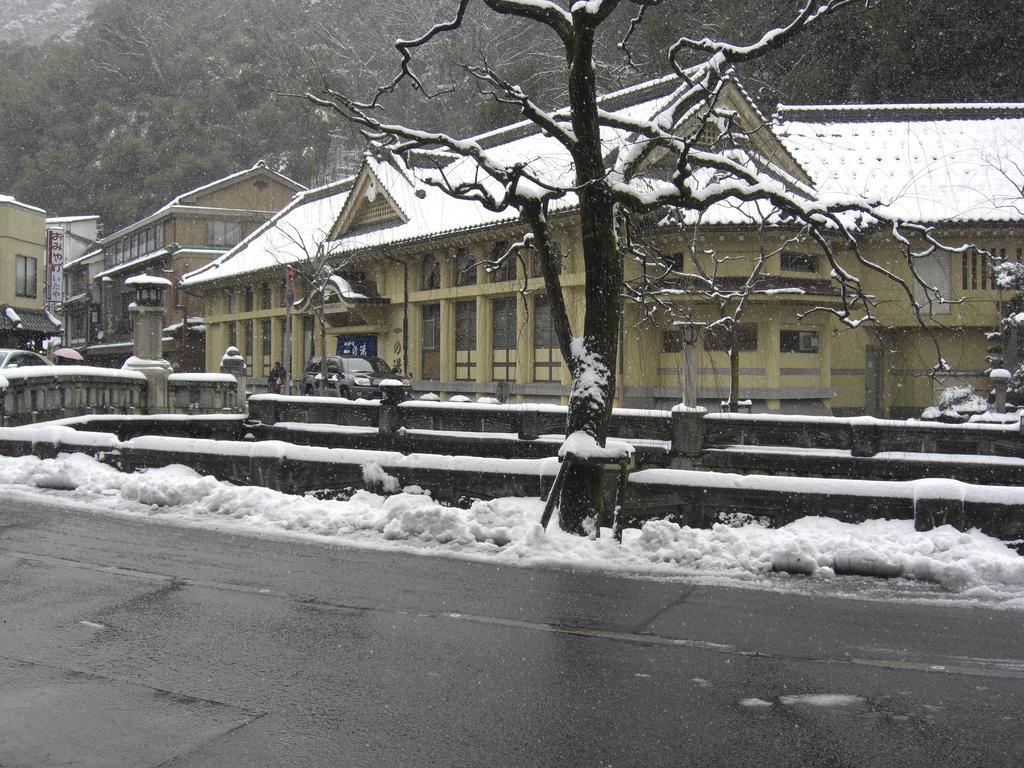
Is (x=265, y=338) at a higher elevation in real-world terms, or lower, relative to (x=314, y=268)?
lower

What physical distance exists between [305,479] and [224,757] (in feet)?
29.7

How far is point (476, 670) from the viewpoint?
558cm

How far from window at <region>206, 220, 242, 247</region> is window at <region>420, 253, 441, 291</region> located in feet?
83.6

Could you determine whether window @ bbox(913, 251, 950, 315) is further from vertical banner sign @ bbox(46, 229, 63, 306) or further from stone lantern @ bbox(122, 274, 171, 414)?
vertical banner sign @ bbox(46, 229, 63, 306)

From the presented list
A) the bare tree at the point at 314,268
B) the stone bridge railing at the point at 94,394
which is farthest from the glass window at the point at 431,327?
the stone bridge railing at the point at 94,394

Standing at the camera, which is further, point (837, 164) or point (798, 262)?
point (837, 164)

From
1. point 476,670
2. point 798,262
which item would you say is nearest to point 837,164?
point 798,262

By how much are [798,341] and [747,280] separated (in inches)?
177

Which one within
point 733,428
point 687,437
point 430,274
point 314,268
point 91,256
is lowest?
point 687,437

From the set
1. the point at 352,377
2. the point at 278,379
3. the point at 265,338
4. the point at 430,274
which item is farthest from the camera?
the point at 265,338

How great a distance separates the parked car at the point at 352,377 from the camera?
30609mm

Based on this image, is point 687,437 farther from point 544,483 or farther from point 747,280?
point 747,280

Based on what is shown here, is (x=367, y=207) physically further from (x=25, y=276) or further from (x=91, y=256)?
(x=91, y=256)

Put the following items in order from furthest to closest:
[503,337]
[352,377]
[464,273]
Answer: [464,273], [503,337], [352,377]
